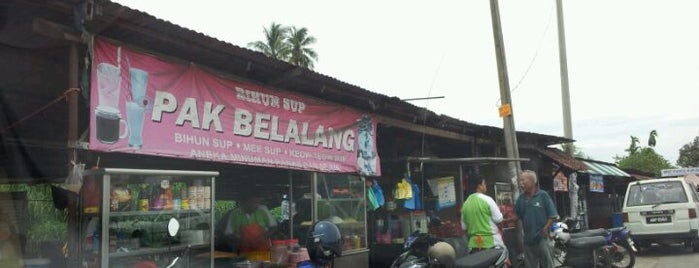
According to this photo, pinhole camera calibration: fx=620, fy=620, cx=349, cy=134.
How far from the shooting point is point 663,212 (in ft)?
48.2

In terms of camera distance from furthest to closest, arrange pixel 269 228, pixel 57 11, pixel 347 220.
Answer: pixel 347 220
pixel 269 228
pixel 57 11

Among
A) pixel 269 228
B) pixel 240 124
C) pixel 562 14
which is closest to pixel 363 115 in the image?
pixel 269 228

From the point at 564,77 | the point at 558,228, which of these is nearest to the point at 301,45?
the point at 564,77

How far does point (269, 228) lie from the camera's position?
866 centimetres

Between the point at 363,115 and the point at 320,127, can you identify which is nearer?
the point at 320,127

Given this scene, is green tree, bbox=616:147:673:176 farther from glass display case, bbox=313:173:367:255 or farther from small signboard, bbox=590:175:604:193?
glass display case, bbox=313:173:367:255

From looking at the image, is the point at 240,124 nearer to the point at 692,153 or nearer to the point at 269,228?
the point at 269,228

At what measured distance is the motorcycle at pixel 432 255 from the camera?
23.1ft

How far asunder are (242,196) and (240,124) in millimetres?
3778

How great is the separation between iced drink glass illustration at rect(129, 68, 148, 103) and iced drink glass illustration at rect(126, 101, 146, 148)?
0.06 meters

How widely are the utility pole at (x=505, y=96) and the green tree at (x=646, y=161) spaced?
1591 inches

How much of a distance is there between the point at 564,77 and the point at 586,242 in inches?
435

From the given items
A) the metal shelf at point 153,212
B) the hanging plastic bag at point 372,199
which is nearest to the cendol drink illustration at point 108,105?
the metal shelf at point 153,212

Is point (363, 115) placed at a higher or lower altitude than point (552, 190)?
higher
